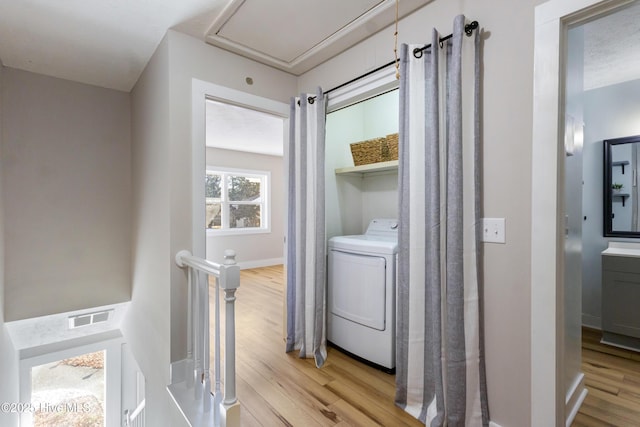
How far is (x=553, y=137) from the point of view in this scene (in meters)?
1.28

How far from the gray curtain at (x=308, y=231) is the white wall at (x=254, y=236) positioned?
359 centimetres

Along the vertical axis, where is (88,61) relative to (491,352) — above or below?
above

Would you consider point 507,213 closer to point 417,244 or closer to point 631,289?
point 417,244

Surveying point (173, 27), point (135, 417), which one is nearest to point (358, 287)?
point (173, 27)

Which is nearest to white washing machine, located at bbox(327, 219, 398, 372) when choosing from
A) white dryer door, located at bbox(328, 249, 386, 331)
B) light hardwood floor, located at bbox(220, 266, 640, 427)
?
white dryer door, located at bbox(328, 249, 386, 331)

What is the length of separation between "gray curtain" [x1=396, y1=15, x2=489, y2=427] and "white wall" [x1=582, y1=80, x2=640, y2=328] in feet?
8.06

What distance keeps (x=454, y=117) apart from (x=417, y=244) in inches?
28.0

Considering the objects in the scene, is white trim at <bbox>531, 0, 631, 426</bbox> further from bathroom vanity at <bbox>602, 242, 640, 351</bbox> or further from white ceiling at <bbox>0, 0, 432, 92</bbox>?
bathroom vanity at <bbox>602, 242, 640, 351</bbox>

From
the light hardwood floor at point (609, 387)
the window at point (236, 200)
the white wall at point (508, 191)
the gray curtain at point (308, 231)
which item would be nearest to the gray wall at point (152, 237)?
the gray curtain at point (308, 231)

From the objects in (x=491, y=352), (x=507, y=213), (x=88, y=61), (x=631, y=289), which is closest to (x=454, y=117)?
(x=507, y=213)

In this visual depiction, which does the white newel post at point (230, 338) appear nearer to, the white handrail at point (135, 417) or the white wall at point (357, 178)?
the white wall at point (357, 178)

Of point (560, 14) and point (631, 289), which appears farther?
point (631, 289)

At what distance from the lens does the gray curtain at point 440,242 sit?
149 centimetres

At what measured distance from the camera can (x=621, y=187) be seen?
9.39 feet
